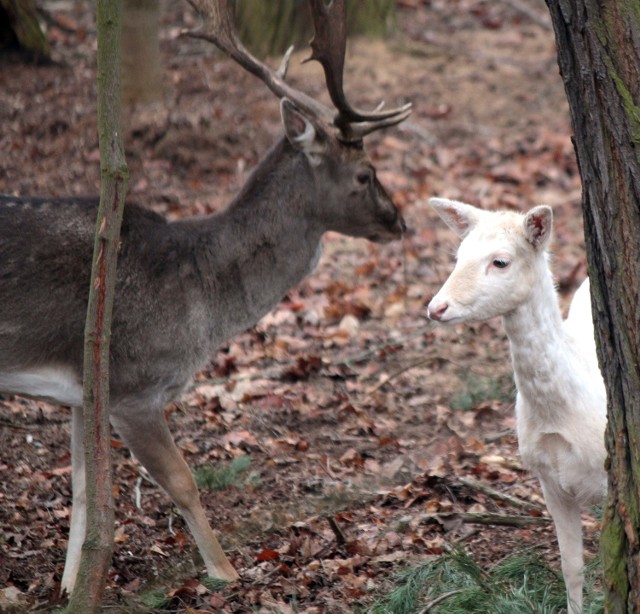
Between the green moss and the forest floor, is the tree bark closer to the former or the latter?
the forest floor

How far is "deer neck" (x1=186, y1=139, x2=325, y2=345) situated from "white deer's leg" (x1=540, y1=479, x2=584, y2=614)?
2190mm

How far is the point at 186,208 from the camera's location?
383 inches

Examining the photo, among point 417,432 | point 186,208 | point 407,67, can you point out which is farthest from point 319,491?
point 407,67

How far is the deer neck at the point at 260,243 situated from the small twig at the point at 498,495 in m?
1.56

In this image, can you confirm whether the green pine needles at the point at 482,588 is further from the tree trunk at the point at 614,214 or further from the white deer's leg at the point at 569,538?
the tree trunk at the point at 614,214

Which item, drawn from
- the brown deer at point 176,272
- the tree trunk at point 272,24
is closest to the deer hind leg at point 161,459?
the brown deer at point 176,272

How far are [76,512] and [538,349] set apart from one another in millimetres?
2659

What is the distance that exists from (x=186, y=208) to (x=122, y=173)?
5.71m

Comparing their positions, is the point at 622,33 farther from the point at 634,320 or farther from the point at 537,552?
the point at 537,552

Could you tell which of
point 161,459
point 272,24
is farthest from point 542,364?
point 272,24

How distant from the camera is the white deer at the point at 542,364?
14.4 ft

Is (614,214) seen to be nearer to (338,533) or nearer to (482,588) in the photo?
(482,588)

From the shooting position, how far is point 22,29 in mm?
11766

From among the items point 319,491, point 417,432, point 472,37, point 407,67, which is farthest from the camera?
point 472,37
